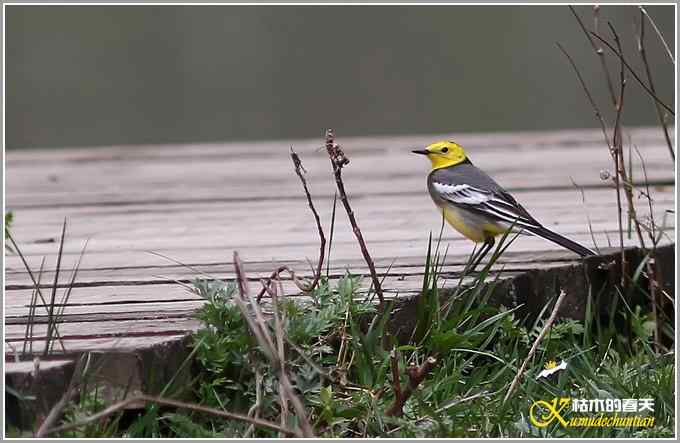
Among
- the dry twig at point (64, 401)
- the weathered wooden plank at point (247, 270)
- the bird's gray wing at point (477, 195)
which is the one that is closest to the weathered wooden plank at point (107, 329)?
the dry twig at point (64, 401)

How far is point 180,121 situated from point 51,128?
4.29ft

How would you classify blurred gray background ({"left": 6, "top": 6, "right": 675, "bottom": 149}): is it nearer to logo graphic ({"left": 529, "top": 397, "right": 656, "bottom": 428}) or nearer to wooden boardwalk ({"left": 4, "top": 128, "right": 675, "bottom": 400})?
wooden boardwalk ({"left": 4, "top": 128, "right": 675, "bottom": 400})

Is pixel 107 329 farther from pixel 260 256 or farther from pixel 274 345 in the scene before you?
pixel 260 256

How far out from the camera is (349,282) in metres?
3.55

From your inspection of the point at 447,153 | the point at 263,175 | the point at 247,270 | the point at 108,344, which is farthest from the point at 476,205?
the point at 263,175

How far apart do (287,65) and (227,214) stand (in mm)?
5700

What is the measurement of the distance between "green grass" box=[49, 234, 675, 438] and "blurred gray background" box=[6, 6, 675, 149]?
7920mm

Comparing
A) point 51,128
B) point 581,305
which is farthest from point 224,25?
point 581,305

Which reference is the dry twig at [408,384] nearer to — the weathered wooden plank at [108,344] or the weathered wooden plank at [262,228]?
the weathered wooden plank at [108,344]

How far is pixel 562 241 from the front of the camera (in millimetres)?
4438

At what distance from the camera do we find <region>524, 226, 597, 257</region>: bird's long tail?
4340mm

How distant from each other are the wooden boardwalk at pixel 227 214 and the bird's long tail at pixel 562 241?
0.14ft

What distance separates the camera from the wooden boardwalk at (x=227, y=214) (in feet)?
12.6

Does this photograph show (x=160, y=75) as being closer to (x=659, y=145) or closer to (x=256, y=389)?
(x=659, y=145)
